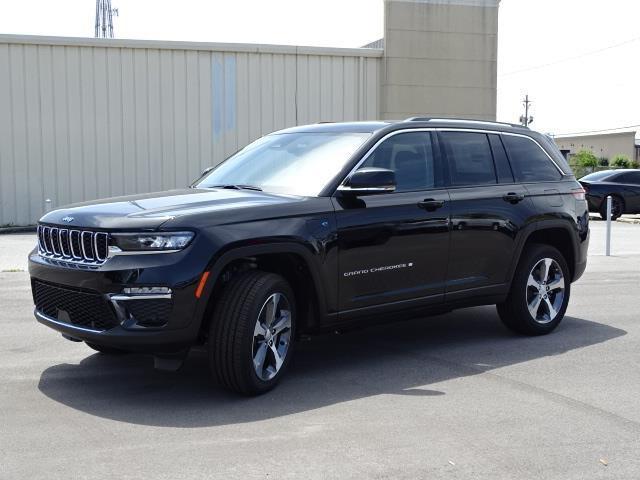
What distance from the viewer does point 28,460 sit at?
183 inches

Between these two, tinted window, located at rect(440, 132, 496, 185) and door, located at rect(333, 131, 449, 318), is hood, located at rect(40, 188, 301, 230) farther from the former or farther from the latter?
tinted window, located at rect(440, 132, 496, 185)

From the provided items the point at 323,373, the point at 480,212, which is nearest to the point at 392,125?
the point at 480,212

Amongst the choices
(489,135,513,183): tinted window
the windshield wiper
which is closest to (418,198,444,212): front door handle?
(489,135,513,183): tinted window

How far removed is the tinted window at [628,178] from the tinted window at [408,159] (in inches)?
713

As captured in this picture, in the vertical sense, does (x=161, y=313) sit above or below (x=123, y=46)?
below

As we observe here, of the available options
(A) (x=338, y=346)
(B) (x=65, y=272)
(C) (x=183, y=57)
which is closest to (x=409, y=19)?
(C) (x=183, y=57)

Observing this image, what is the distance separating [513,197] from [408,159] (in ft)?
3.84

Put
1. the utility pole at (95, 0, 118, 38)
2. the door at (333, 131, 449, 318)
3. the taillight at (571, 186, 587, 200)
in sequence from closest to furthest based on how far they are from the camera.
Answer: the door at (333, 131, 449, 318)
the taillight at (571, 186, 587, 200)
the utility pole at (95, 0, 118, 38)

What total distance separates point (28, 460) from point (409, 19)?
1976cm

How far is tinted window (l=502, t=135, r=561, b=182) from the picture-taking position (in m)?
7.84

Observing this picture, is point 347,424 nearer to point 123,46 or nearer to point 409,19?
point 123,46

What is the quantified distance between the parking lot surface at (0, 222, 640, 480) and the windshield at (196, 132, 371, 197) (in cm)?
138

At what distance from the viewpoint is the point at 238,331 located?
5.58 meters

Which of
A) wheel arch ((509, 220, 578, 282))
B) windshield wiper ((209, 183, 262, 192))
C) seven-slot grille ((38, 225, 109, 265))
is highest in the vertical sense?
windshield wiper ((209, 183, 262, 192))
